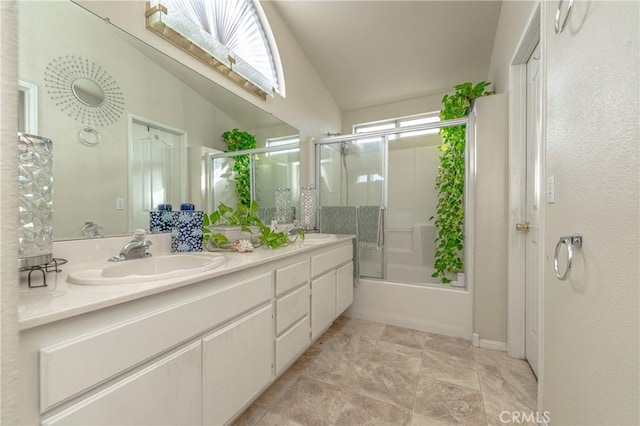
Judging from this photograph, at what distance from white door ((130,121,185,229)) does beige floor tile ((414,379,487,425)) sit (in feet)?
5.83

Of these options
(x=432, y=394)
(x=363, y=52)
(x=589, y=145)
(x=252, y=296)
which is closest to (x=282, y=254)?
(x=252, y=296)

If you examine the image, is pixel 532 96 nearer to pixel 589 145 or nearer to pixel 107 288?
pixel 589 145

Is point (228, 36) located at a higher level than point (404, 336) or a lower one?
higher

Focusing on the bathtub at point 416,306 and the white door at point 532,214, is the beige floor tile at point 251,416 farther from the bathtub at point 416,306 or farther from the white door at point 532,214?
the white door at point 532,214

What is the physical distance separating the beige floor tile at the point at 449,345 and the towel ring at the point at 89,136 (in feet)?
8.11

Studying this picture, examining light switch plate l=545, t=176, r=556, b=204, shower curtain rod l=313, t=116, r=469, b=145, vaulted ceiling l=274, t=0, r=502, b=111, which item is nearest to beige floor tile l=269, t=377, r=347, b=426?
light switch plate l=545, t=176, r=556, b=204

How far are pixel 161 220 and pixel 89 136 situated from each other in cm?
48

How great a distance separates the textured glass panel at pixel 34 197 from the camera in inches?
32.3

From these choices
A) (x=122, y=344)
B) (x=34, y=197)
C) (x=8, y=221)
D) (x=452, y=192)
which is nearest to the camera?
(x=8, y=221)

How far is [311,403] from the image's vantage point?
4.73 feet

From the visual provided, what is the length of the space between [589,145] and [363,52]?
2.46 m

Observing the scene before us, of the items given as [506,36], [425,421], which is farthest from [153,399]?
[506,36]

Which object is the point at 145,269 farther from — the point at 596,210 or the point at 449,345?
the point at 449,345

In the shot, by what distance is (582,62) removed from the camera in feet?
2.83
